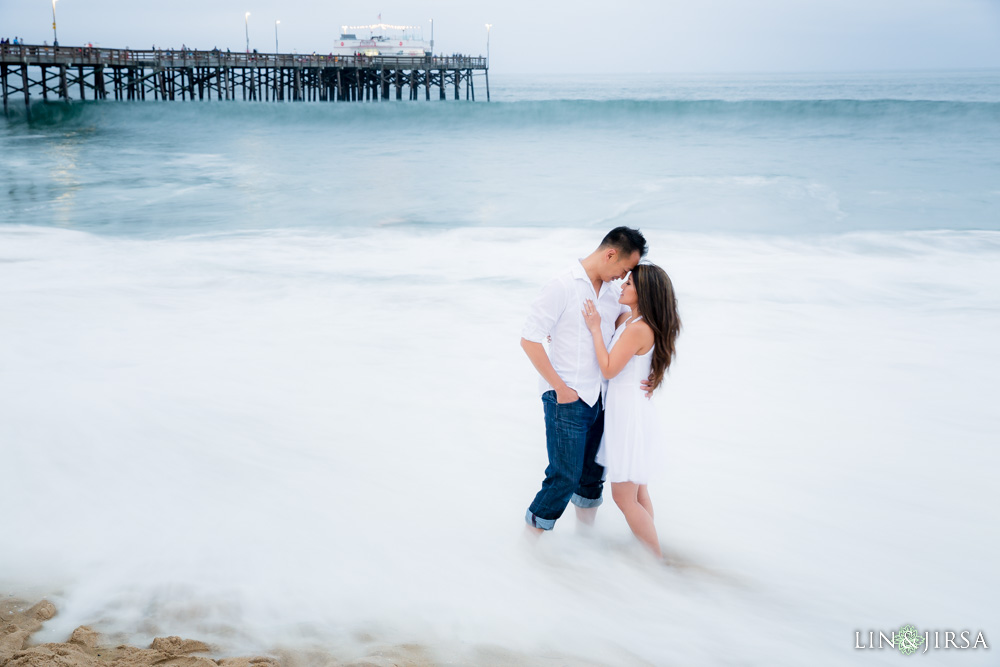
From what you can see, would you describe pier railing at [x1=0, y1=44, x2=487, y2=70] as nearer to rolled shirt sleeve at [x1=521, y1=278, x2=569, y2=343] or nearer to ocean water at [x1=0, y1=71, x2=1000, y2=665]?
ocean water at [x1=0, y1=71, x2=1000, y2=665]

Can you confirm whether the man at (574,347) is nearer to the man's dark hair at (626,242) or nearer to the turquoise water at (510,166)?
the man's dark hair at (626,242)

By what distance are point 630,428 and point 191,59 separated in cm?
4345

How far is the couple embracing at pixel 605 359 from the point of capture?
2939mm

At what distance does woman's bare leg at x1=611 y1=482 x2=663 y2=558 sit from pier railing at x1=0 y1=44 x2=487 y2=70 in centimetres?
3935

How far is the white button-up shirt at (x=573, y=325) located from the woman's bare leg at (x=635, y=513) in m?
0.43

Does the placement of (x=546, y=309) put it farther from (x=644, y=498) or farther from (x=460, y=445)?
(x=460, y=445)

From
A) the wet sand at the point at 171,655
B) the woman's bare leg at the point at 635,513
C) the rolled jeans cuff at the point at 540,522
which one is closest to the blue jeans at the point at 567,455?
the rolled jeans cuff at the point at 540,522

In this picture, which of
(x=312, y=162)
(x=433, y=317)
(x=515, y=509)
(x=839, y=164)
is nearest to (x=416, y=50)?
(x=312, y=162)

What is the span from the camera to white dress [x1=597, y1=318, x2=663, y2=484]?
10.2 ft

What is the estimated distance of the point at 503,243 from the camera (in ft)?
41.5

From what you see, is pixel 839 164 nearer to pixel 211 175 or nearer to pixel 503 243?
pixel 503 243

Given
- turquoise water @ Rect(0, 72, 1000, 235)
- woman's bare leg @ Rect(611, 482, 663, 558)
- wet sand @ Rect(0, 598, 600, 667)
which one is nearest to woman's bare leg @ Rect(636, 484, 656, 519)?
woman's bare leg @ Rect(611, 482, 663, 558)

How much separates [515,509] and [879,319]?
5.33 metres

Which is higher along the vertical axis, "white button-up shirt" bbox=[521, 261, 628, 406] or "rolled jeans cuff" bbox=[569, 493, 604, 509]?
"white button-up shirt" bbox=[521, 261, 628, 406]
